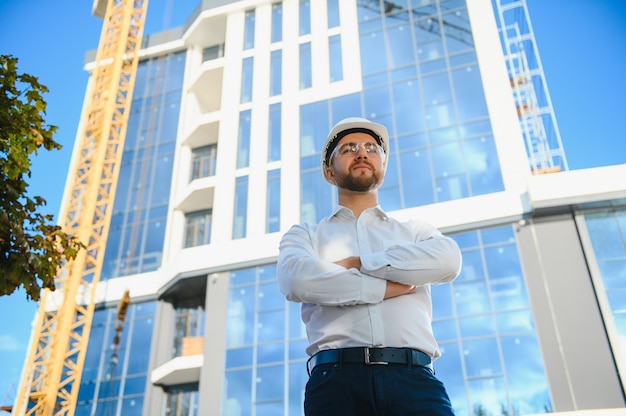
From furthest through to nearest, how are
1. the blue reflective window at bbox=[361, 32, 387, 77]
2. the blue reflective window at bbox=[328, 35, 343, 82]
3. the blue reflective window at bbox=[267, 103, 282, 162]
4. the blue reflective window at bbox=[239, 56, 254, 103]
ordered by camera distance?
the blue reflective window at bbox=[239, 56, 254, 103]
the blue reflective window at bbox=[328, 35, 343, 82]
the blue reflective window at bbox=[267, 103, 282, 162]
the blue reflective window at bbox=[361, 32, 387, 77]

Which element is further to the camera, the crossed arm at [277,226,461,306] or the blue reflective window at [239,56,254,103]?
the blue reflective window at [239,56,254,103]

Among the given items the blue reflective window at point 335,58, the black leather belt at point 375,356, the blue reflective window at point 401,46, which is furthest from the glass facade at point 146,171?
the black leather belt at point 375,356

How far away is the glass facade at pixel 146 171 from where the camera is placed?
1218 inches

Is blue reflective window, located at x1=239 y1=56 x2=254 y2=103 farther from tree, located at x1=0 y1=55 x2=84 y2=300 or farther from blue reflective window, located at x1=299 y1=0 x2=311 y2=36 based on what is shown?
tree, located at x1=0 y1=55 x2=84 y2=300

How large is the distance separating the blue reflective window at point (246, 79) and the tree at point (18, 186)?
22.0 m

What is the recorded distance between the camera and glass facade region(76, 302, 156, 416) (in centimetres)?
2691

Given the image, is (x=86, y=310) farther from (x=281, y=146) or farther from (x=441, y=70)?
(x=441, y=70)

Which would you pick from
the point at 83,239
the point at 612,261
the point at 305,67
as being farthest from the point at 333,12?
the point at 612,261

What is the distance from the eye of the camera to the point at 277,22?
32.3m

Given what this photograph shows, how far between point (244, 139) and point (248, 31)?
721 cm

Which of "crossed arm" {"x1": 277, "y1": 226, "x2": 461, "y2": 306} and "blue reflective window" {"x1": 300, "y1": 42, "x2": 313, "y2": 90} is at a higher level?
"blue reflective window" {"x1": 300, "y1": 42, "x2": 313, "y2": 90}

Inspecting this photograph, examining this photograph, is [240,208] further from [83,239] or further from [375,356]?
[375,356]

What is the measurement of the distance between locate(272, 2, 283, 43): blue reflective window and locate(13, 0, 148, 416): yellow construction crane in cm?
1062

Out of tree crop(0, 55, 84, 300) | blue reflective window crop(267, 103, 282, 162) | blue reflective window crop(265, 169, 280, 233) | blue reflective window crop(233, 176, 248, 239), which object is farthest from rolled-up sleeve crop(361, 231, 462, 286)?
blue reflective window crop(267, 103, 282, 162)
